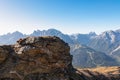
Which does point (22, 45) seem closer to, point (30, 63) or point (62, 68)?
point (30, 63)

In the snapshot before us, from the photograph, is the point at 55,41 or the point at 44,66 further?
the point at 55,41

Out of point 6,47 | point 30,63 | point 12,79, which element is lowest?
point 12,79

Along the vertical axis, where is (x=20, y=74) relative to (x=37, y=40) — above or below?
below

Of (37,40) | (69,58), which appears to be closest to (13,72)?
(37,40)

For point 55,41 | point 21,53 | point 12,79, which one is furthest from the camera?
point 55,41

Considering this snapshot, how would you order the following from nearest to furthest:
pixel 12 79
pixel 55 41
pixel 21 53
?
pixel 12 79, pixel 21 53, pixel 55 41

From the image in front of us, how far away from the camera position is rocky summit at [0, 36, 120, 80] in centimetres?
9112

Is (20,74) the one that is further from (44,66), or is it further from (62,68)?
(62,68)

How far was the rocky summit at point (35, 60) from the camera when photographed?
9112cm

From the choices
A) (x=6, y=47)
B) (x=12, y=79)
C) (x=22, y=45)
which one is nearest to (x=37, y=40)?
(x=22, y=45)

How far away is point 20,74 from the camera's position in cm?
9056

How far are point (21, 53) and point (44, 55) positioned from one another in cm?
957

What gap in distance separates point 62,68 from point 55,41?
1225cm

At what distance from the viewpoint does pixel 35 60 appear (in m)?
95.3
